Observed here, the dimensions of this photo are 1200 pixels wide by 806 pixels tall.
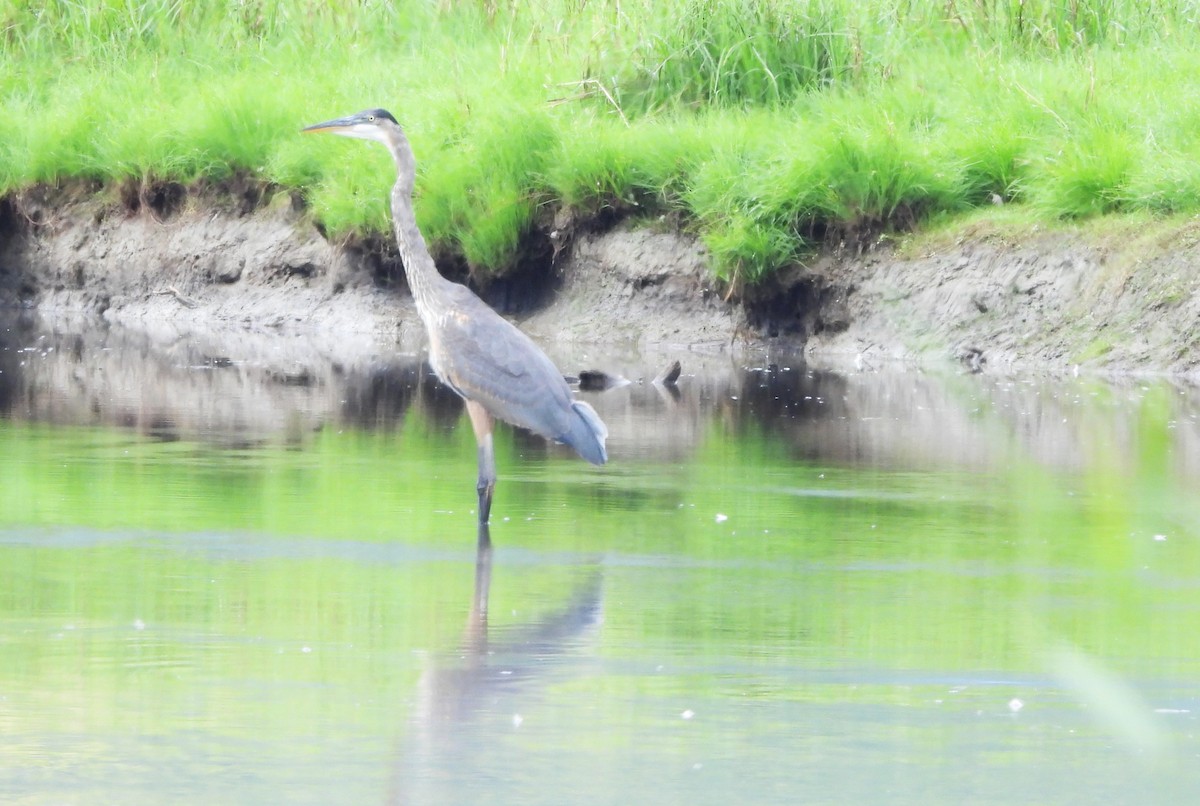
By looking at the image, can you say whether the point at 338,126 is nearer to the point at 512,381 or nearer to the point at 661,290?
the point at 512,381

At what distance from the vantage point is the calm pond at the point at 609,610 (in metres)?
4.63

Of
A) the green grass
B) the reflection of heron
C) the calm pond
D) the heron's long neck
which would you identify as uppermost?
the green grass

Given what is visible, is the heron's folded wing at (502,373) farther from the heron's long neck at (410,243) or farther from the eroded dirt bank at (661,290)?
the eroded dirt bank at (661,290)

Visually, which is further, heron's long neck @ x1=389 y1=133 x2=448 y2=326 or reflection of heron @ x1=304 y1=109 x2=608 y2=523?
heron's long neck @ x1=389 y1=133 x2=448 y2=326

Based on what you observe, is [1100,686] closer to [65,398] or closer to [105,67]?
[65,398]

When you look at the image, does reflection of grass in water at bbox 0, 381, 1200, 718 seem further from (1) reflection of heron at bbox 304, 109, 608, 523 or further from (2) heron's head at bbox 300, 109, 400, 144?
(2) heron's head at bbox 300, 109, 400, 144

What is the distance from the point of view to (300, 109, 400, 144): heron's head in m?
9.84

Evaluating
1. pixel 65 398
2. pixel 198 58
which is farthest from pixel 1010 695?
pixel 198 58

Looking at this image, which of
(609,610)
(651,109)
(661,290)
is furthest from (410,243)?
(651,109)

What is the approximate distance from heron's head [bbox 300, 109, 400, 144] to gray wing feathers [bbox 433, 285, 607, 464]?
65.6 inches

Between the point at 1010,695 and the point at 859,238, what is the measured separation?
1009 centimetres

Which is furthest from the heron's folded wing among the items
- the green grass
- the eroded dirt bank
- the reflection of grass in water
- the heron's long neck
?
the green grass

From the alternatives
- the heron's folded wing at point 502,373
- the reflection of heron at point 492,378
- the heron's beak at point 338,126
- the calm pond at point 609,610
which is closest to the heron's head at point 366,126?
the heron's beak at point 338,126

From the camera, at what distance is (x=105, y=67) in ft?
66.7
